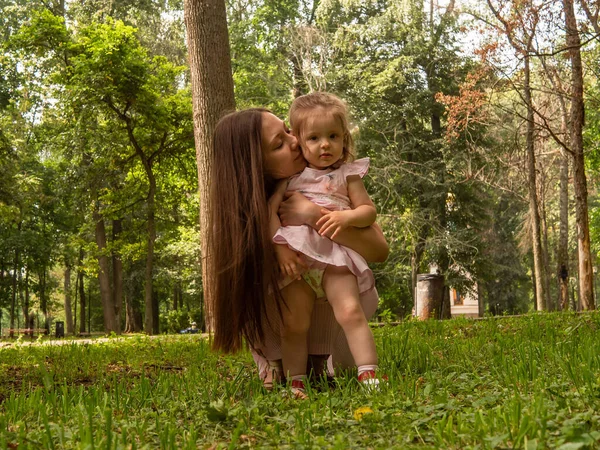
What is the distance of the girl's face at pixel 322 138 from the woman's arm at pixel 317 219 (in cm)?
24

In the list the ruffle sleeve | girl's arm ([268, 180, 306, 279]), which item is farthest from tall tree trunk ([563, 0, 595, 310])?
girl's arm ([268, 180, 306, 279])

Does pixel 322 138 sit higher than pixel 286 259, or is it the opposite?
pixel 322 138

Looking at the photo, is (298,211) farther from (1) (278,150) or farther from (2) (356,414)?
(2) (356,414)

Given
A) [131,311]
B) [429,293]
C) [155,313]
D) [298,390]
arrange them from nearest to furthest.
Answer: [298,390], [429,293], [131,311], [155,313]

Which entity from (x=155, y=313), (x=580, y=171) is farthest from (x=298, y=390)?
(x=155, y=313)

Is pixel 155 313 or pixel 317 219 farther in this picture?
pixel 155 313

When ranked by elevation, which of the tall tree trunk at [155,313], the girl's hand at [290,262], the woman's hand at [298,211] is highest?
the woman's hand at [298,211]

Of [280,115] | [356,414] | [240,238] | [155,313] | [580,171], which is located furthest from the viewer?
[155,313]

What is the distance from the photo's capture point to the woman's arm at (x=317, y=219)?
13.0 ft

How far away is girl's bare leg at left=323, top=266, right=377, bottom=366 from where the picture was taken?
12.4 ft

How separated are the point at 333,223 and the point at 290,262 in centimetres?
32

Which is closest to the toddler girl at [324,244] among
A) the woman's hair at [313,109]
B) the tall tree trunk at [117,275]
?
the woman's hair at [313,109]

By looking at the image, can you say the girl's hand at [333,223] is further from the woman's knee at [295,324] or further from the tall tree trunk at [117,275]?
the tall tree trunk at [117,275]

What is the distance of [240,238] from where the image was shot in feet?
12.9
